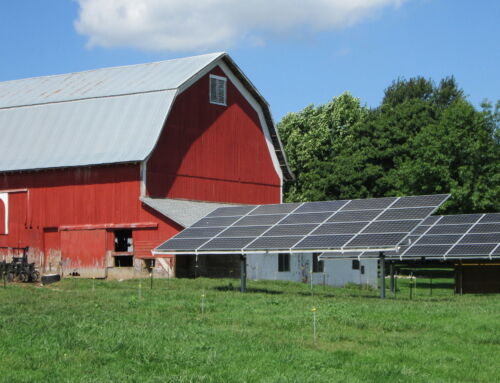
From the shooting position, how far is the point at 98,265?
44219 mm

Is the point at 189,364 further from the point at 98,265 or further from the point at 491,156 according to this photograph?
the point at 491,156

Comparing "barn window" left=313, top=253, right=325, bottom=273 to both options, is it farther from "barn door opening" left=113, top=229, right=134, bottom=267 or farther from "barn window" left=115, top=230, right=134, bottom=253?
"barn window" left=115, top=230, right=134, bottom=253

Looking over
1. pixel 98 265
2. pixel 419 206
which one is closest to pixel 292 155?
pixel 98 265

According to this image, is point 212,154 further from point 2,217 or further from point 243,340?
point 243,340

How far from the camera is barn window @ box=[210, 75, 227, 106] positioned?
48094 millimetres

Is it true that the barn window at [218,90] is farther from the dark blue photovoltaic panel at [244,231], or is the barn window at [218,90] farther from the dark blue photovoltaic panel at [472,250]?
the dark blue photovoltaic panel at [472,250]

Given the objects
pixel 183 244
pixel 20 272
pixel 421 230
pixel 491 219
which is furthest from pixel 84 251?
pixel 491 219

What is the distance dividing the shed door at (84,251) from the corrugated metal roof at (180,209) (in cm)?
348

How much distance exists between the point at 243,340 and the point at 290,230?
1338cm

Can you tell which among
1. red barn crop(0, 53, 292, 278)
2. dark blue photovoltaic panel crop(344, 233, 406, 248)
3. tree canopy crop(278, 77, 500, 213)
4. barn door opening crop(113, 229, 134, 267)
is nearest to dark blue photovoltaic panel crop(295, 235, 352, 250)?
dark blue photovoltaic panel crop(344, 233, 406, 248)

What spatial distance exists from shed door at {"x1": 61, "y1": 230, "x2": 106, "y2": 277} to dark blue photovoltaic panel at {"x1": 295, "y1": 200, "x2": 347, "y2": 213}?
14.5 meters

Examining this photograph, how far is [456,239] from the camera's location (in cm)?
3591

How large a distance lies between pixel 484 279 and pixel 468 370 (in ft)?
77.1

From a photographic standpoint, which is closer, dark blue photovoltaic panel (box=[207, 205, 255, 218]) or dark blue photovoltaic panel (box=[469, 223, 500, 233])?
dark blue photovoltaic panel (box=[207, 205, 255, 218])
